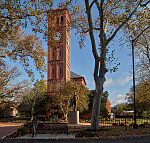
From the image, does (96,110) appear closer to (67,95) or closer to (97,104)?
(97,104)

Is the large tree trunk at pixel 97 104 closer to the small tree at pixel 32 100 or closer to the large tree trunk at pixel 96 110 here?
the large tree trunk at pixel 96 110

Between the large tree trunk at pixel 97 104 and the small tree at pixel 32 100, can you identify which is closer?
the large tree trunk at pixel 97 104

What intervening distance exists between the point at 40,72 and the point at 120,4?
8529mm

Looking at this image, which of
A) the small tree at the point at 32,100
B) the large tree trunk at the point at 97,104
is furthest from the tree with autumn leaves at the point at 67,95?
the large tree trunk at the point at 97,104

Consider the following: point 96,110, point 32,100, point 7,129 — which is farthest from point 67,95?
point 96,110

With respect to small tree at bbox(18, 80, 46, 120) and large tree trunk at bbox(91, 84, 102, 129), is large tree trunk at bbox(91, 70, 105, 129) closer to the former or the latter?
large tree trunk at bbox(91, 84, 102, 129)

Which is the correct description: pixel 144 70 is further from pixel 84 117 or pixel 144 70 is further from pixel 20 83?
pixel 84 117

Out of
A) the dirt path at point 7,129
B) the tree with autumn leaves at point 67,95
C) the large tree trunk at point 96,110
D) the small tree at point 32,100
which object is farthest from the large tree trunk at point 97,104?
the small tree at point 32,100

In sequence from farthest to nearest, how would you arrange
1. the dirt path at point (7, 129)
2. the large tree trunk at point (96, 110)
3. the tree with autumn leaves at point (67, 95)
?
the tree with autumn leaves at point (67, 95) → the dirt path at point (7, 129) → the large tree trunk at point (96, 110)

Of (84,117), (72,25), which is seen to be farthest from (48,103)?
(72,25)

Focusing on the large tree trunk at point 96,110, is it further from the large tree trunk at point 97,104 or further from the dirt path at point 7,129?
the dirt path at point 7,129

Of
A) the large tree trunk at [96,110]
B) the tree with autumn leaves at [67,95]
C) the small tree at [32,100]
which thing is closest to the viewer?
the large tree trunk at [96,110]

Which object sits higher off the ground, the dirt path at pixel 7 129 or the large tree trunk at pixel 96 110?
the large tree trunk at pixel 96 110

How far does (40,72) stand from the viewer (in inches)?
590
